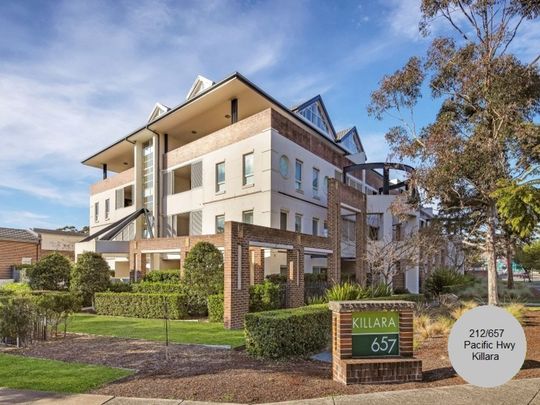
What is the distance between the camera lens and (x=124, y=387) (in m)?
6.89

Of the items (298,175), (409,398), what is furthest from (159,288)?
(409,398)

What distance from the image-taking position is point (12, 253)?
140ft

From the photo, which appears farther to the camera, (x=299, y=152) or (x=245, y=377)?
(x=299, y=152)

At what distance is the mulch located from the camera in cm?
652

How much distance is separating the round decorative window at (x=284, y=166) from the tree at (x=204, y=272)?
300 inches

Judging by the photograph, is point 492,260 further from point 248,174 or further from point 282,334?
point 248,174

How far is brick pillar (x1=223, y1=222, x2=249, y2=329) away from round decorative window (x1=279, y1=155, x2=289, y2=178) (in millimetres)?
8234

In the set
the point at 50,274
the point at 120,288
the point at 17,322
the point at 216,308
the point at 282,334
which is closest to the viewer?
the point at 282,334

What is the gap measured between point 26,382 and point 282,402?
14.4ft

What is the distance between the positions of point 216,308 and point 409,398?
10.2 meters

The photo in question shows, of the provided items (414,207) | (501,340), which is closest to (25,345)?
(501,340)

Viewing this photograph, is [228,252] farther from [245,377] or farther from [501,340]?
[501,340]

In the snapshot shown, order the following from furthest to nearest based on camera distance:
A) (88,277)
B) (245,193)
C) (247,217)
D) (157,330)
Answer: (247,217)
(245,193)
(88,277)
(157,330)

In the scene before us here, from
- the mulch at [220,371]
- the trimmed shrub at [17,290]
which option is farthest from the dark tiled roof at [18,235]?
the mulch at [220,371]
